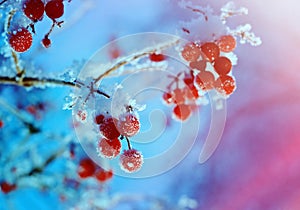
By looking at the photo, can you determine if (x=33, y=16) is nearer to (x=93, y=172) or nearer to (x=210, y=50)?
(x=210, y=50)

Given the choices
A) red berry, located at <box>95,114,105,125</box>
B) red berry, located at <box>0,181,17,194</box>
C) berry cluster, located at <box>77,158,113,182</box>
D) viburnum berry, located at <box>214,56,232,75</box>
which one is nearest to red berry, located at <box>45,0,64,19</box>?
red berry, located at <box>95,114,105,125</box>

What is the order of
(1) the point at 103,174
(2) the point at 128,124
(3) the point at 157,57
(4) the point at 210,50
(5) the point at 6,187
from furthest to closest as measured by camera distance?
(5) the point at 6,187
(1) the point at 103,174
(3) the point at 157,57
(4) the point at 210,50
(2) the point at 128,124

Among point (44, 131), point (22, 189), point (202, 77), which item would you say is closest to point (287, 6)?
point (202, 77)

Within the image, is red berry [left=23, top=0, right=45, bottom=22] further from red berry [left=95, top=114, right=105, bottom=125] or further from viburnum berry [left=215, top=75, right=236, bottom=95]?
viburnum berry [left=215, top=75, right=236, bottom=95]

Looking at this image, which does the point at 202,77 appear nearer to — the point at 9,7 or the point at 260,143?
the point at 9,7

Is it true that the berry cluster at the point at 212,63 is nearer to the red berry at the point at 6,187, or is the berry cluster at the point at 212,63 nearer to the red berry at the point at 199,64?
the red berry at the point at 199,64

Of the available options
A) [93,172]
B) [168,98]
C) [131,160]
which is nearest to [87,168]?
[93,172]
